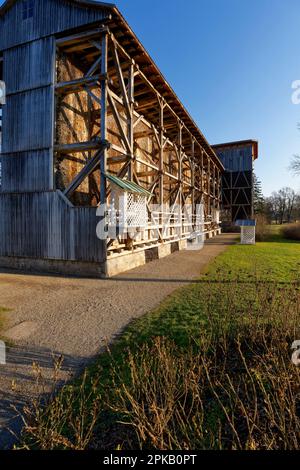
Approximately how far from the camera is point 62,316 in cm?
534

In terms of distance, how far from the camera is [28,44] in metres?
10.3

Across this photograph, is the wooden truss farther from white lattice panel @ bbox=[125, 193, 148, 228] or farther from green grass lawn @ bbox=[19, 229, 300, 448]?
green grass lawn @ bbox=[19, 229, 300, 448]

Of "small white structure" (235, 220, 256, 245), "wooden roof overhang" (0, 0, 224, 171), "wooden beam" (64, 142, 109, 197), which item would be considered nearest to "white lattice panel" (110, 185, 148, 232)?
"wooden beam" (64, 142, 109, 197)

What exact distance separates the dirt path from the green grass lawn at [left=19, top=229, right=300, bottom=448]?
37cm

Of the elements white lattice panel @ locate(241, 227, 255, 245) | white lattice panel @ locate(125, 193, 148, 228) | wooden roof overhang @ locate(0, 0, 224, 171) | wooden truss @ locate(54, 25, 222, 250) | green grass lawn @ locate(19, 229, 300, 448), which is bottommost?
green grass lawn @ locate(19, 229, 300, 448)

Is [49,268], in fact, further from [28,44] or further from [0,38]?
[0,38]

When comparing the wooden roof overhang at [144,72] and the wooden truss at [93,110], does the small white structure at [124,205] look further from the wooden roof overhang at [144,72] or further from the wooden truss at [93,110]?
the wooden roof overhang at [144,72]

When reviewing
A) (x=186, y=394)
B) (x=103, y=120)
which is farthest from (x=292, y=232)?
(x=186, y=394)

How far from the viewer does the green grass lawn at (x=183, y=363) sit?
7.32ft

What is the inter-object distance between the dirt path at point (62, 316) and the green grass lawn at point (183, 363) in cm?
37

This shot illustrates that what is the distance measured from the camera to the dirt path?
3.26 meters

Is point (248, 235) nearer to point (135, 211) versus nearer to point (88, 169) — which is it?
point (135, 211)
